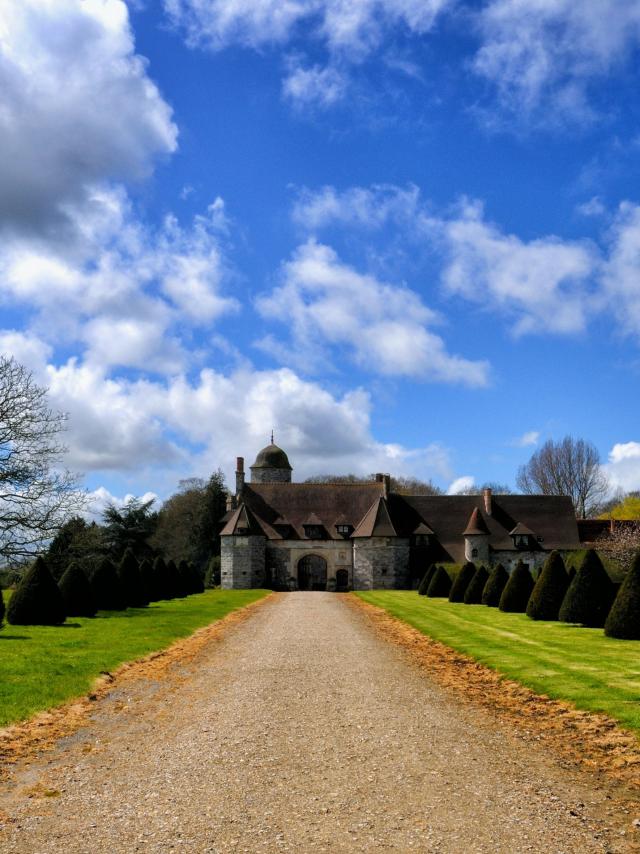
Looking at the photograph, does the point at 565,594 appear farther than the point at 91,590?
No

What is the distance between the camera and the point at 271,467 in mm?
64375

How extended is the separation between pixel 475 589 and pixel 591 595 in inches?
440

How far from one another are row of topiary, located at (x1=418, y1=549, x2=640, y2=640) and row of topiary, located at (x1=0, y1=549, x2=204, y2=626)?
1313 centimetres

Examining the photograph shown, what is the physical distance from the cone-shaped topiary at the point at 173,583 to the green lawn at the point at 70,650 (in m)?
10.8

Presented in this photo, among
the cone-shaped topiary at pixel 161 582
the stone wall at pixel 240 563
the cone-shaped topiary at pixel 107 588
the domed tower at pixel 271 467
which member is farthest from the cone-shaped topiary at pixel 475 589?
the domed tower at pixel 271 467

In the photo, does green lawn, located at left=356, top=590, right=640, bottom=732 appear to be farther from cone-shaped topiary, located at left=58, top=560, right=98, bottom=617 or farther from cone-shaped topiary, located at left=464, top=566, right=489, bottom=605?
cone-shaped topiary, located at left=58, top=560, right=98, bottom=617

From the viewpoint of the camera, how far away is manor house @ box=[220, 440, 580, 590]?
49.3 metres

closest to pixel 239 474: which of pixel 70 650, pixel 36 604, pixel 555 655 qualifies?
pixel 36 604

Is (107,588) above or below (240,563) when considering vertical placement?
below

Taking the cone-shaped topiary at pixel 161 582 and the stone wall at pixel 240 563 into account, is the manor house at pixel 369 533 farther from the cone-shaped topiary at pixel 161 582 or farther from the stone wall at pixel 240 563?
the cone-shaped topiary at pixel 161 582

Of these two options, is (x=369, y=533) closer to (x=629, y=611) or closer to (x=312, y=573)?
(x=312, y=573)

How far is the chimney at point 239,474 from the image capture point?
183 feet

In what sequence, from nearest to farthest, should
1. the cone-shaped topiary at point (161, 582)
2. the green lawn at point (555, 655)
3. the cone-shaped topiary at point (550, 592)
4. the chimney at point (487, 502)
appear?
the green lawn at point (555, 655) → the cone-shaped topiary at point (550, 592) → the cone-shaped topiary at point (161, 582) → the chimney at point (487, 502)

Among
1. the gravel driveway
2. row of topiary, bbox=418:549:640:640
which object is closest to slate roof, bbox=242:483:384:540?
row of topiary, bbox=418:549:640:640
